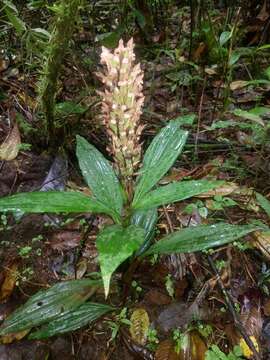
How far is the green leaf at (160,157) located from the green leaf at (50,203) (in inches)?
8.4

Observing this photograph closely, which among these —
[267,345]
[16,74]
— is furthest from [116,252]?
[16,74]

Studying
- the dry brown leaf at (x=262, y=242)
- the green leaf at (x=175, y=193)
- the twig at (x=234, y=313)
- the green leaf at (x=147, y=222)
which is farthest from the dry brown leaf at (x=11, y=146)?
the dry brown leaf at (x=262, y=242)

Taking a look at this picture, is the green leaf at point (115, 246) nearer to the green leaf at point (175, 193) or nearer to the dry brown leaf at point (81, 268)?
the green leaf at point (175, 193)

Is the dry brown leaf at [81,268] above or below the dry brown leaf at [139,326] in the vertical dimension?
above

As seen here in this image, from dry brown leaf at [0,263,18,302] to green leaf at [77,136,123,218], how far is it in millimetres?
668

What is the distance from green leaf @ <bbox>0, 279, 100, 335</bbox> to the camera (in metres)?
1.63

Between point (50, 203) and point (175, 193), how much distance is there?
47 centimetres

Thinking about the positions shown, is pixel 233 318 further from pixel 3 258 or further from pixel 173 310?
pixel 3 258

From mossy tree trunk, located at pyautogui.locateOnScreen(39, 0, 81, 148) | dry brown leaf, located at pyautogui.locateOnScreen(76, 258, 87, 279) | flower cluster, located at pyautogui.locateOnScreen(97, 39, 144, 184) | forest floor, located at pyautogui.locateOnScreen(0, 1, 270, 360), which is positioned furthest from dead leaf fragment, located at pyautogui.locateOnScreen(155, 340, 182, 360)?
mossy tree trunk, located at pyautogui.locateOnScreen(39, 0, 81, 148)

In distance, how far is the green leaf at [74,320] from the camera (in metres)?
1.65

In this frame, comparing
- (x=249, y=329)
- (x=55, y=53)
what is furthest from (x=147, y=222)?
(x=55, y=53)

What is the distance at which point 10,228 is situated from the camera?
2.16m

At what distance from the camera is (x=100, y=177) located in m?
1.77

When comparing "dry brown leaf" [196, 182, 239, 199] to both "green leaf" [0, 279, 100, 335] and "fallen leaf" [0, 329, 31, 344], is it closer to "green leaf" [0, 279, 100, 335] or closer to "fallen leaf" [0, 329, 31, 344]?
"green leaf" [0, 279, 100, 335]
